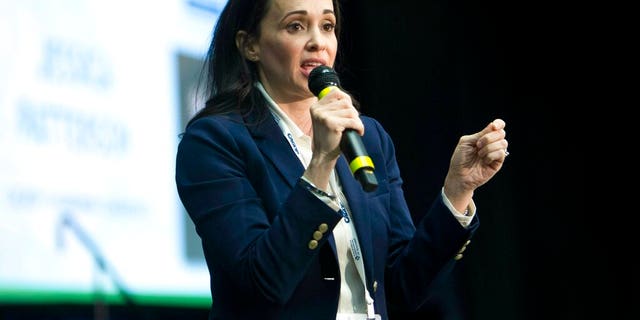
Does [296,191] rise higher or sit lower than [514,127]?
higher

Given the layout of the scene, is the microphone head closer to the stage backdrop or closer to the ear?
the ear

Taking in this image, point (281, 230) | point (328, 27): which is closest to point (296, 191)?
point (281, 230)

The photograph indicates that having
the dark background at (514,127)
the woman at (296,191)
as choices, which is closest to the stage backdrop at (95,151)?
the dark background at (514,127)

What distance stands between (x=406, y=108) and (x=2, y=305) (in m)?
2.17

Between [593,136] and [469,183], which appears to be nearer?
[469,183]

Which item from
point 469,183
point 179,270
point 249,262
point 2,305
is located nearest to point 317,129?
→ point 249,262

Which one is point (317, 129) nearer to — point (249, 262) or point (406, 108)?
point (249, 262)

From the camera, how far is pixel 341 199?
1.99 meters

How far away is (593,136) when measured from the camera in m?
4.83

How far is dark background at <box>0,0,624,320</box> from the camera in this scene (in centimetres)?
473

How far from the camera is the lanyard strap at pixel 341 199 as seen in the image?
1.91 meters

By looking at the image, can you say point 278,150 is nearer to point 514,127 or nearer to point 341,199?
point 341,199

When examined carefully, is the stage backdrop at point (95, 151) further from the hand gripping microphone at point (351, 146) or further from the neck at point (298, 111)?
the hand gripping microphone at point (351, 146)

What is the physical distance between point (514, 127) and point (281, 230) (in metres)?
3.14
